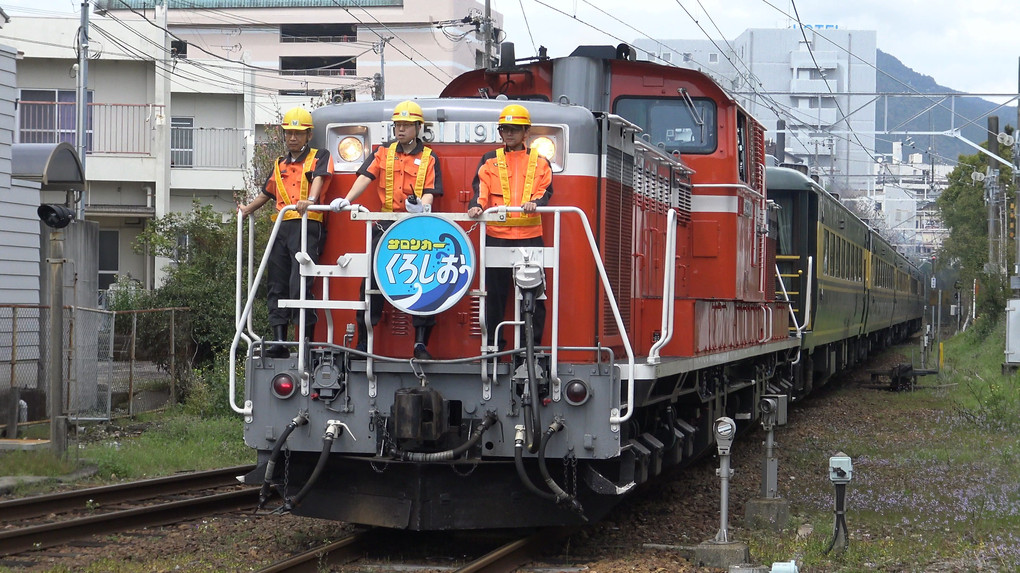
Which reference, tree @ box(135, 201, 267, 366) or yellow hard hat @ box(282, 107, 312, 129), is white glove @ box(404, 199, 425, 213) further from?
tree @ box(135, 201, 267, 366)

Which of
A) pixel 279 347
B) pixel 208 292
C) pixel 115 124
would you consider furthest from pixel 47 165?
pixel 115 124

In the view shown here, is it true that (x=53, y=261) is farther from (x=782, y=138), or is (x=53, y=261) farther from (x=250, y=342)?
(x=782, y=138)

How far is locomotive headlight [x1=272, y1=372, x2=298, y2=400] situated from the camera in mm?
6875

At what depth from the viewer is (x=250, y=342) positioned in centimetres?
703

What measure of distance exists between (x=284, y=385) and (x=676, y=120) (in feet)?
13.9

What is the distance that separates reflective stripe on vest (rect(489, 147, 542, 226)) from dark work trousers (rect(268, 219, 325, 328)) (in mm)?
1163

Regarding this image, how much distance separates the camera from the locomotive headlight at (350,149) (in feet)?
24.8

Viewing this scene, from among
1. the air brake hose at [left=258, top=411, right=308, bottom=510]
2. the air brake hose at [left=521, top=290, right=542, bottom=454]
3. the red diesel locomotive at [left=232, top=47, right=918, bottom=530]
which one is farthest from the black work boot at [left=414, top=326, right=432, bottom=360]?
the air brake hose at [left=258, top=411, right=308, bottom=510]

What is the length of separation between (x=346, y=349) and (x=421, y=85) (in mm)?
47309

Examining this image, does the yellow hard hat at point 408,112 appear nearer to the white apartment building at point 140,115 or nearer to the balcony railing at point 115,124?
the white apartment building at point 140,115

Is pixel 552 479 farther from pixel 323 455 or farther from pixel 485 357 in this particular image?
pixel 323 455

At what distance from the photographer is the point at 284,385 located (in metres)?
6.88

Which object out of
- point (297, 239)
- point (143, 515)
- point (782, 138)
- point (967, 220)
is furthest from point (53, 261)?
Answer: point (967, 220)

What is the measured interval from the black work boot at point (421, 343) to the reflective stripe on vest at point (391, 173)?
784mm
